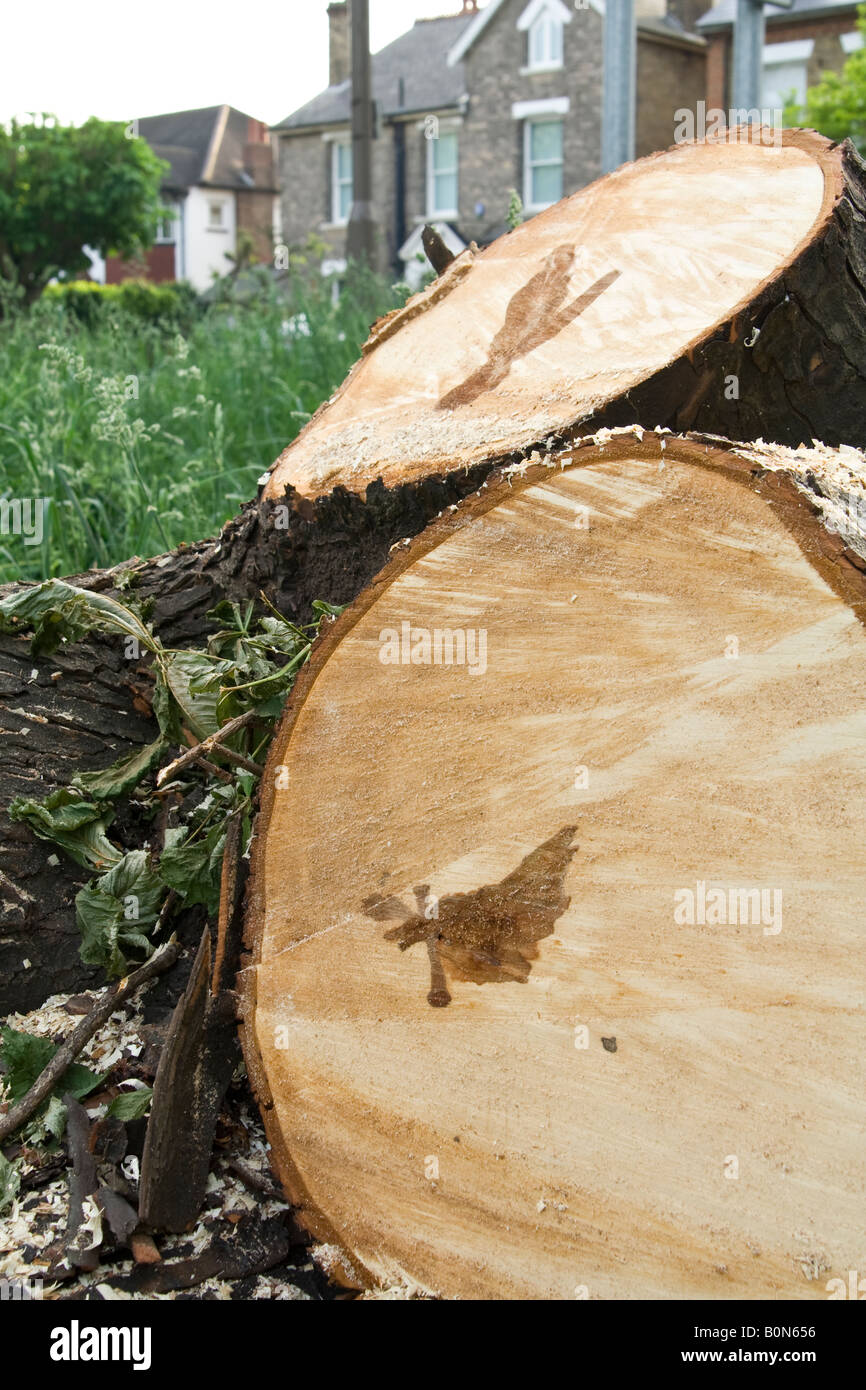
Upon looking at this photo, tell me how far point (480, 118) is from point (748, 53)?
1753 centimetres

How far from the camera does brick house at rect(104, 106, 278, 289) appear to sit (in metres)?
36.1

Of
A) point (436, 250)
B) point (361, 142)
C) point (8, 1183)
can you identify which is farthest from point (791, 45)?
point (8, 1183)

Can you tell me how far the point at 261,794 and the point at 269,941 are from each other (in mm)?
209

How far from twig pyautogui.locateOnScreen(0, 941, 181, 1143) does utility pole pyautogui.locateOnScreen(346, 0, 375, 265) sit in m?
6.95

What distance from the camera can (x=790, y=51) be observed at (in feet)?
66.8

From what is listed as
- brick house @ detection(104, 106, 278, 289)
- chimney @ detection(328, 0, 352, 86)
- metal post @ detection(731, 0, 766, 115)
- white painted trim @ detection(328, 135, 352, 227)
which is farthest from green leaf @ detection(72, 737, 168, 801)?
brick house @ detection(104, 106, 278, 289)

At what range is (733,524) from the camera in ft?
4.85

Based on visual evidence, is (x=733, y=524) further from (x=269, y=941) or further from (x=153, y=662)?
(x=153, y=662)

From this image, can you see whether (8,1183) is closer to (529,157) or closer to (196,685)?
(196,685)

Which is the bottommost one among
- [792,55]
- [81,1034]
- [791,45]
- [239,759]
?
[81,1034]

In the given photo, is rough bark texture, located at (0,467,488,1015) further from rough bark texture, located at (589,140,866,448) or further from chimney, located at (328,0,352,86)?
chimney, located at (328,0,352,86)

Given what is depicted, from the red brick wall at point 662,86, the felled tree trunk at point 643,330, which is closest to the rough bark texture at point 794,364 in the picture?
the felled tree trunk at point 643,330
